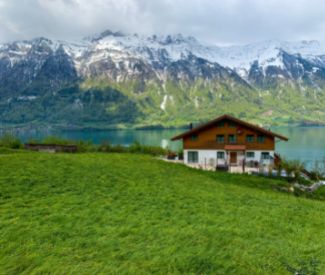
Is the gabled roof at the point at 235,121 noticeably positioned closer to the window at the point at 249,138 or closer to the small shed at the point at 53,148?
the window at the point at 249,138

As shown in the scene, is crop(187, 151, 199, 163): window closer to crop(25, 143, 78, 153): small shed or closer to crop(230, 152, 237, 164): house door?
crop(230, 152, 237, 164): house door

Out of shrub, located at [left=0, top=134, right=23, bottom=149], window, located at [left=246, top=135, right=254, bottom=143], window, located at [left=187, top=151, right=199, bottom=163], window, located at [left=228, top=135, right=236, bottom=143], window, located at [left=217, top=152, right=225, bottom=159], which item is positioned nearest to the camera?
window, located at [left=246, top=135, right=254, bottom=143]

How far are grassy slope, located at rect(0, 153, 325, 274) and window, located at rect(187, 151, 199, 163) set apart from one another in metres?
22.2

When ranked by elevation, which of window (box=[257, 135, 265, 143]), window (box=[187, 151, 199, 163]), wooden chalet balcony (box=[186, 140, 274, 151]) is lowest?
window (box=[187, 151, 199, 163])

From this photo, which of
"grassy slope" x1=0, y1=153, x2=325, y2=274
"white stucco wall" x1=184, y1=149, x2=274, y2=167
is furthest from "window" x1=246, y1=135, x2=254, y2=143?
"grassy slope" x1=0, y1=153, x2=325, y2=274

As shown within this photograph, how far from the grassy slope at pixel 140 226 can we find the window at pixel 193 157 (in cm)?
2222

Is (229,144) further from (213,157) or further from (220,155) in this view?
(213,157)

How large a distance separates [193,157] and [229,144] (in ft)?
18.2

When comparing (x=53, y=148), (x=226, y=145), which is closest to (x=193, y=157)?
(x=226, y=145)

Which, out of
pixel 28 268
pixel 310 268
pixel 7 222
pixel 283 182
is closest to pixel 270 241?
pixel 310 268

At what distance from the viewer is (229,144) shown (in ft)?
149

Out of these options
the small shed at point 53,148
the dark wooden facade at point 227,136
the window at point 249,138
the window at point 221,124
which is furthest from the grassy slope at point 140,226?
the small shed at point 53,148

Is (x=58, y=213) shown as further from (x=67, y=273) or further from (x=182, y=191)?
(x=182, y=191)

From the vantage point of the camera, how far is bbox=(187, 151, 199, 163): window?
46.5 meters
